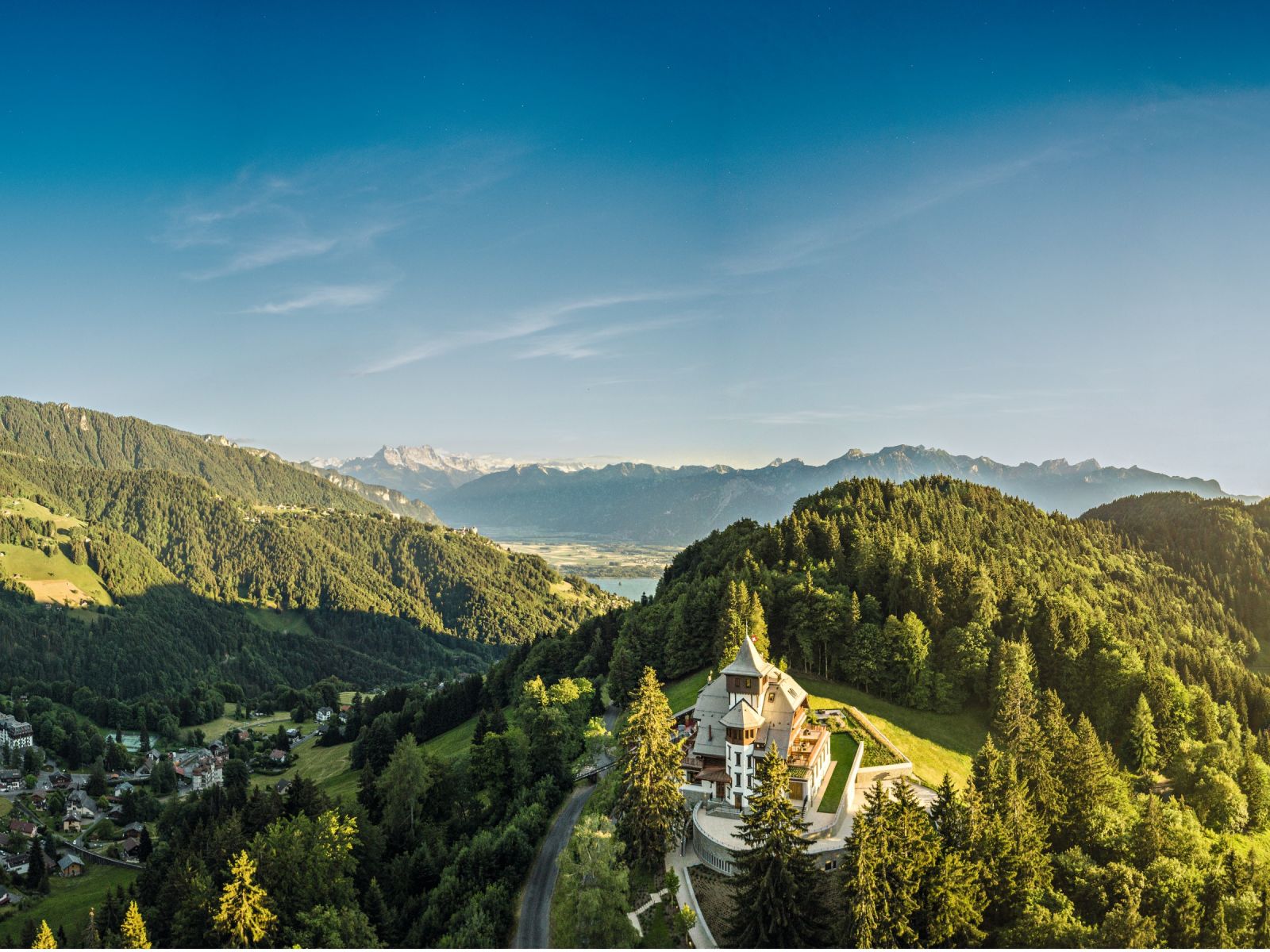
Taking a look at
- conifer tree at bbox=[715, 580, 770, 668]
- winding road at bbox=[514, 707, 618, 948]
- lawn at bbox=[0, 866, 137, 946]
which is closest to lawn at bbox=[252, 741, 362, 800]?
lawn at bbox=[0, 866, 137, 946]

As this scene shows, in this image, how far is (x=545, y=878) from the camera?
42.4 meters

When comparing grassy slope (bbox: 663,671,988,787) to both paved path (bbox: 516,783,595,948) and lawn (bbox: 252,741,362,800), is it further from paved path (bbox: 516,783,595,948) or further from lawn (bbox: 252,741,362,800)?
lawn (bbox: 252,741,362,800)

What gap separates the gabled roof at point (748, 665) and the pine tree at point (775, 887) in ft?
43.2

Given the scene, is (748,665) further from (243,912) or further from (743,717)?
(243,912)

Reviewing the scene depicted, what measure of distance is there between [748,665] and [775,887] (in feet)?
52.6

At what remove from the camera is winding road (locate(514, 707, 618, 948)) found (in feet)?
124

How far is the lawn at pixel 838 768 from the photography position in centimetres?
4316

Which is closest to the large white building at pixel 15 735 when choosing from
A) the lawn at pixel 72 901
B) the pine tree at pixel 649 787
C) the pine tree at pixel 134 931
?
the lawn at pixel 72 901

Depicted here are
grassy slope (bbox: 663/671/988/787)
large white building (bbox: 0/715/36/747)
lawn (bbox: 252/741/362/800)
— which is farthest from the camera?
large white building (bbox: 0/715/36/747)

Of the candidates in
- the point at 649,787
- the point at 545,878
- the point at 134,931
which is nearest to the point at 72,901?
the point at 134,931

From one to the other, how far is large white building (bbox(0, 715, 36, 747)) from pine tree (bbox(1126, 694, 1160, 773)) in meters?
169

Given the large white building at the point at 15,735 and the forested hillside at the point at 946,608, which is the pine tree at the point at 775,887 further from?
the large white building at the point at 15,735

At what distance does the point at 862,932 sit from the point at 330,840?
31771 millimetres

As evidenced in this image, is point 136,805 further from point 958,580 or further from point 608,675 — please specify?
Result: point 958,580
